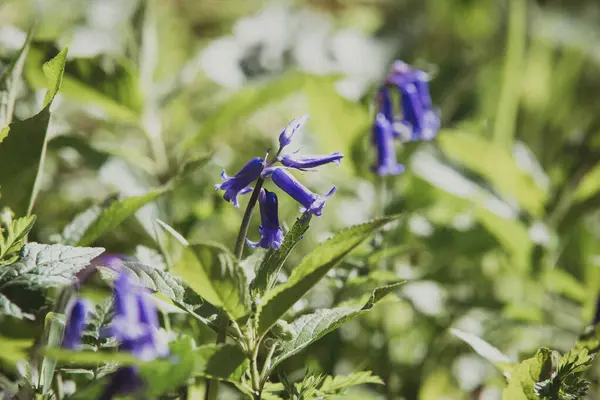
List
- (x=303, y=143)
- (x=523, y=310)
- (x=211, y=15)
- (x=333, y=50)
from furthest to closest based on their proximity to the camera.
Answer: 1. (x=211, y=15)
2. (x=333, y=50)
3. (x=303, y=143)
4. (x=523, y=310)

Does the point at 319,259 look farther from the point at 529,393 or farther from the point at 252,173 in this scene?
the point at 529,393

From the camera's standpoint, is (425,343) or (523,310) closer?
(523,310)

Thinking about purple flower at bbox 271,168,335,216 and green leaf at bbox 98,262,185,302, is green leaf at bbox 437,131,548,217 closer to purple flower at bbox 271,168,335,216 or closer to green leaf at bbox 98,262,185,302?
purple flower at bbox 271,168,335,216

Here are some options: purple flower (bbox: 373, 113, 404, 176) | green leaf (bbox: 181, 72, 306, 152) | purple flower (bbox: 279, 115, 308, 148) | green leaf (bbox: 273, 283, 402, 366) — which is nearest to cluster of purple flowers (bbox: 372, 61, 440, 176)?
purple flower (bbox: 373, 113, 404, 176)

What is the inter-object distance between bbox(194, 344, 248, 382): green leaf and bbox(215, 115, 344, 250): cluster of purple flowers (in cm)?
23

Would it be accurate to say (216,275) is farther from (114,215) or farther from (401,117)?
(401,117)

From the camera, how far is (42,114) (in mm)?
1244

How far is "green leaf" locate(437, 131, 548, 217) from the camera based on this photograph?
208cm

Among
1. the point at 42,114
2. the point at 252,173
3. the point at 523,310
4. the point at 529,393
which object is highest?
the point at 42,114

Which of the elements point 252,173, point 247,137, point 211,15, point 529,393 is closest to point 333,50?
point 247,137

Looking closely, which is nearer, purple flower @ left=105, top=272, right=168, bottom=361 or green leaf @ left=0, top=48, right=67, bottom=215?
purple flower @ left=105, top=272, right=168, bottom=361

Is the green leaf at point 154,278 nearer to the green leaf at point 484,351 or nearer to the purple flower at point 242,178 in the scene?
the purple flower at point 242,178

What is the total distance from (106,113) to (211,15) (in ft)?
6.79

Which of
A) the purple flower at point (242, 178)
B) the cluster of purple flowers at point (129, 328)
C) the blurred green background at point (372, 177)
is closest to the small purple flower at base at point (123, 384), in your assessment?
the cluster of purple flowers at point (129, 328)
